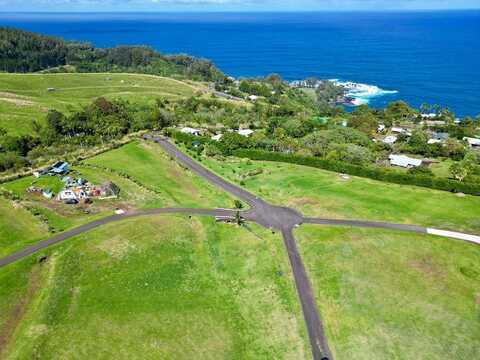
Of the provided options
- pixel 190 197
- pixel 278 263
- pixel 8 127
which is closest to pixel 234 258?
pixel 278 263

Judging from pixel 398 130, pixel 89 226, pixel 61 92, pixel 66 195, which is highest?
pixel 398 130

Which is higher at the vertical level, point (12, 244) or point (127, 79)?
point (127, 79)

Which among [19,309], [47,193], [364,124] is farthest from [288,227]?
[364,124]

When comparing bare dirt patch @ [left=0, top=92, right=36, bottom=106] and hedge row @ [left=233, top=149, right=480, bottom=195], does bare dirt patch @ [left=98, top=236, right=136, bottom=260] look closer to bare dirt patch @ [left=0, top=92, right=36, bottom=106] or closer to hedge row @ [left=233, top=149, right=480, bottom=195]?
hedge row @ [left=233, top=149, right=480, bottom=195]

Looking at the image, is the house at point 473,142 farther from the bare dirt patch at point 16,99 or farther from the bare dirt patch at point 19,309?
the bare dirt patch at point 16,99

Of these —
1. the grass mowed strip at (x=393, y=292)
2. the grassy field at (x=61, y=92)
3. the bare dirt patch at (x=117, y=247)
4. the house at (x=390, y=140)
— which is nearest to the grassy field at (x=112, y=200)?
the bare dirt patch at (x=117, y=247)

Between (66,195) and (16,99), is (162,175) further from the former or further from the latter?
(16,99)

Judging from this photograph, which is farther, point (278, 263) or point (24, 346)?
point (278, 263)

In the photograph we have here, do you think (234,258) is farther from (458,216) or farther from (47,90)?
(47,90)
